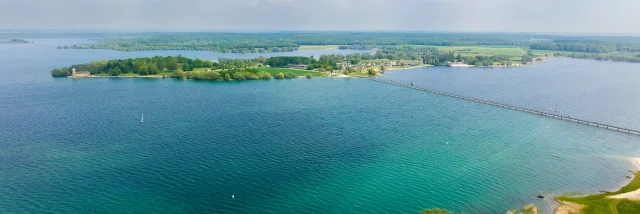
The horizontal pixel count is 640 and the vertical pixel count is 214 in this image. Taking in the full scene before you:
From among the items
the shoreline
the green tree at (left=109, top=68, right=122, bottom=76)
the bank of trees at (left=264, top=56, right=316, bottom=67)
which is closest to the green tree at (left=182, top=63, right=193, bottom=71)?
the green tree at (left=109, top=68, right=122, bottom=76)

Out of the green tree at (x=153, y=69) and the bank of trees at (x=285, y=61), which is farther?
the bank of trees at (x=285, y=61)

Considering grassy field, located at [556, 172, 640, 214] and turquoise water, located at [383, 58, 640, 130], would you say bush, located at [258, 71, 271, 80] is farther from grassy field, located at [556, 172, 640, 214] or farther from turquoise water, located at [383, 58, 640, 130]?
grassy field, located at [556, 172, 640, 214]

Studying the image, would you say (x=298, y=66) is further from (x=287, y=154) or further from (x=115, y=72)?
(x=287, y=154)

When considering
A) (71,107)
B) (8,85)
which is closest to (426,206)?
(71,107)

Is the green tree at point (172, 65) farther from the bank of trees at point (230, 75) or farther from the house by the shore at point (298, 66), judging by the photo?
the house by the shore at point (298, 66)

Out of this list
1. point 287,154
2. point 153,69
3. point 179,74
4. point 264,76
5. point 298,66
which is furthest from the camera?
point 298,66

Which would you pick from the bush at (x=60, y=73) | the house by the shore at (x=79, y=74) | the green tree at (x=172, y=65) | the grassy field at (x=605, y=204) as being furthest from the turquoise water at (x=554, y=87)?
the bush at (x=60, y=73)

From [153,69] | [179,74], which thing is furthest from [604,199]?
[153,69]

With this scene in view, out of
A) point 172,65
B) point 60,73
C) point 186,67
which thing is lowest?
point 60,73

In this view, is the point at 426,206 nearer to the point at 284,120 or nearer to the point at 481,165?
the point at 481,165
